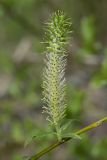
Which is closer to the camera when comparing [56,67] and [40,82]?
[56,67]

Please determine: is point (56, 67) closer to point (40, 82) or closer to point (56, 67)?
point (56, 67)

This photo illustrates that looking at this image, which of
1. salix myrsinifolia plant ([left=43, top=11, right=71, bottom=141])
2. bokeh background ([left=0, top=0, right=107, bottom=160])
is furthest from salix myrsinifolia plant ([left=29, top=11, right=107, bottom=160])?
bokeh background ([left=0, top=0, right=107, bottom=160])

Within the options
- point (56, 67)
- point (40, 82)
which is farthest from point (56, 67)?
point (40, 82)

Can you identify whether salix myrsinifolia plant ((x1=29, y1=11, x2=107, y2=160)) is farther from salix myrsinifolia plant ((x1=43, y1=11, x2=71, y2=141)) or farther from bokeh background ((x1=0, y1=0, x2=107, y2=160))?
bokeh background ((x1=0, y1=0, x2=107, y2=160))

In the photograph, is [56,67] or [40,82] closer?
[56,67]

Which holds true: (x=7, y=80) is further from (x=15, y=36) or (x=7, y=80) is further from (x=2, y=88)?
(x=15, y=36)
